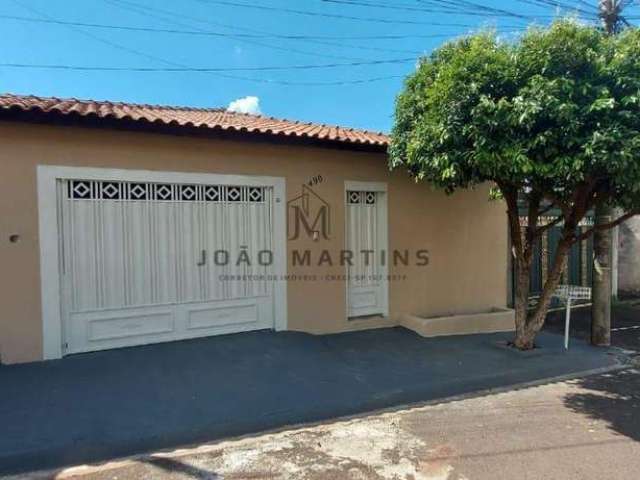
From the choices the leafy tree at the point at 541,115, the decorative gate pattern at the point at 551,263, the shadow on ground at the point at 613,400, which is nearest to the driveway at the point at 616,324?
the decorative gate pattern at the point at 551,263

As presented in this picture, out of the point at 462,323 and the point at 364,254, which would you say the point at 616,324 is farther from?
the point at 364,254

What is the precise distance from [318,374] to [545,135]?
370 cm

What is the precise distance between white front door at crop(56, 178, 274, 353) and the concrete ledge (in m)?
2.44

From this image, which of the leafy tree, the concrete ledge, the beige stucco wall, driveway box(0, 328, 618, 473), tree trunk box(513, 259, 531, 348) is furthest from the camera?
the concrete ledge

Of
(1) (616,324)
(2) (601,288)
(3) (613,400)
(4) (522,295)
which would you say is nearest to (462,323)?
(4) (522,295)

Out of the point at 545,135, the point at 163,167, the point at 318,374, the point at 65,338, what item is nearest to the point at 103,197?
the point at 163,167

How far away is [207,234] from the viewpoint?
639 centimetres

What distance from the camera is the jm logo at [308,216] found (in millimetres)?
6906

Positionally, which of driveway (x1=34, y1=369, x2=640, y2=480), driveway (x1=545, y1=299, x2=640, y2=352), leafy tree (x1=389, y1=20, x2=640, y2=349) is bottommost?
driveway (x1=545, y1=299, x2=640, y2=352)

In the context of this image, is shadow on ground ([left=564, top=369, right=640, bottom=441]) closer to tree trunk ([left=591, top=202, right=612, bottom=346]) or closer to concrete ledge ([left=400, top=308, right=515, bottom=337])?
tree trunk ([left=591, top=202, right=612, bottom=346])

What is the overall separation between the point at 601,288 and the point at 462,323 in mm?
2186

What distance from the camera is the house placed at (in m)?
5.33

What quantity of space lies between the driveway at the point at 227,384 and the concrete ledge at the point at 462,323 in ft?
1.17

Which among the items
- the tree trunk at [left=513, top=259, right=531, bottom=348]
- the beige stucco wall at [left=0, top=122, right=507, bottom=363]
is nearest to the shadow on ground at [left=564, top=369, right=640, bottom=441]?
the tree trunk at [left=513, top=259, right=531, bottom=348]
